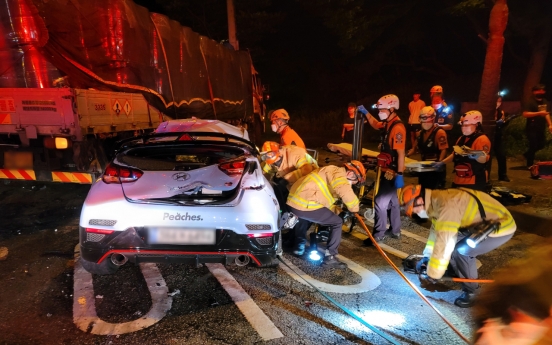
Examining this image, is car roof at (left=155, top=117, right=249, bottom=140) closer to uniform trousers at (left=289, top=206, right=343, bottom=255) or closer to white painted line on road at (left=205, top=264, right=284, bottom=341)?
uniform trousers at (left=289, top=206, right=343, bottom=255)

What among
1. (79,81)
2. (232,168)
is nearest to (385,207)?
(232,168)

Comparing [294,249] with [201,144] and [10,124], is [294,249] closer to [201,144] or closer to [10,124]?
[201,144]

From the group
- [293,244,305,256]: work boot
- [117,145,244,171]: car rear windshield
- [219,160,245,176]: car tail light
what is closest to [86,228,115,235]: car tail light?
[117,145,244,171]: car rear windshield

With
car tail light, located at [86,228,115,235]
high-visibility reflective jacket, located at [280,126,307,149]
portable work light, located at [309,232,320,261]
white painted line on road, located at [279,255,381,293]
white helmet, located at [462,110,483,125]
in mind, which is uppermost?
white helmet, located at [462,110,483,125]

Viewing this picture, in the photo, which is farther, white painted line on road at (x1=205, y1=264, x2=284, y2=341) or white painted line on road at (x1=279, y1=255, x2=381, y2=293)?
white painted line on road at (x1=279, y1=255, x2=381, y2=293)

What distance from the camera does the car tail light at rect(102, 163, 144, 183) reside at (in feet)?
10.8

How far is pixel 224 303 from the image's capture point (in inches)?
132

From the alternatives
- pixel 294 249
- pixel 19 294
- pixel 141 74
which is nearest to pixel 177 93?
pixel 141 74

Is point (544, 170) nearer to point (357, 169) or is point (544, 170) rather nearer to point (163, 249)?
point (357, 169)

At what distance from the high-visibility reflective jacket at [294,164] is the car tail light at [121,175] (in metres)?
1.83

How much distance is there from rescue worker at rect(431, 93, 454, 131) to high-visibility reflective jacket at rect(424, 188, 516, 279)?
10.2 ft

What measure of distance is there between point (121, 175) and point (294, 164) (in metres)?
2.04

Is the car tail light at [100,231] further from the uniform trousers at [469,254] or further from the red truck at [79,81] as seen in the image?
the uniform trousers at [469,254]

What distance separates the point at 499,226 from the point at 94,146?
207 inches
